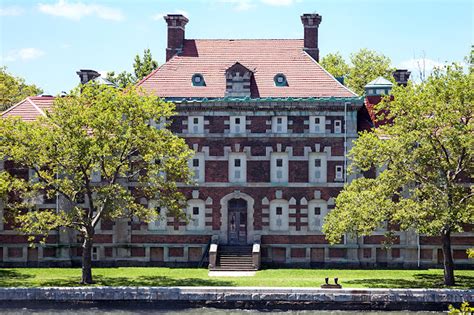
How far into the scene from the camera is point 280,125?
48094 millimetres

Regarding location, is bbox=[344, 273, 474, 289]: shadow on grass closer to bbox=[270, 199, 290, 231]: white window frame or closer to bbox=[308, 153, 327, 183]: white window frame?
bbox=[270, 199, 290, 231]: white window frame

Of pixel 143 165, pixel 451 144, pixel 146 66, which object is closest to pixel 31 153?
pixel 143 165

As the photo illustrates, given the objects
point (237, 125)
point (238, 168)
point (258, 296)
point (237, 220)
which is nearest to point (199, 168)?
point (238, 168)

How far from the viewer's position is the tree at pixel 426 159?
3806cm

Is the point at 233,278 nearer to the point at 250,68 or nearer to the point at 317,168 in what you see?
the point at 317,168

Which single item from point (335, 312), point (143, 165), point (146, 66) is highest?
point (146, 66)

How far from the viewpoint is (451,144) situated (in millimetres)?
38594

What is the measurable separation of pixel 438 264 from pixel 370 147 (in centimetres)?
1108

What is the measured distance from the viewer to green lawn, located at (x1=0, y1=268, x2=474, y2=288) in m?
39.5

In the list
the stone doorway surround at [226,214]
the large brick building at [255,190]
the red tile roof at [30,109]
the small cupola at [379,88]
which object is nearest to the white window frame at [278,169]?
the large brick building at [255,190]

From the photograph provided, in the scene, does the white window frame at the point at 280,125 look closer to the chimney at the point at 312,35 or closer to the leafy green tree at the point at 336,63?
the chimney at the point at 312,35

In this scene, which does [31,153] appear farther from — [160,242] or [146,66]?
[146,66]

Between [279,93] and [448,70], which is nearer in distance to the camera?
[448,70]

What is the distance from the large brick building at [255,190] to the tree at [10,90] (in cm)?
2693
